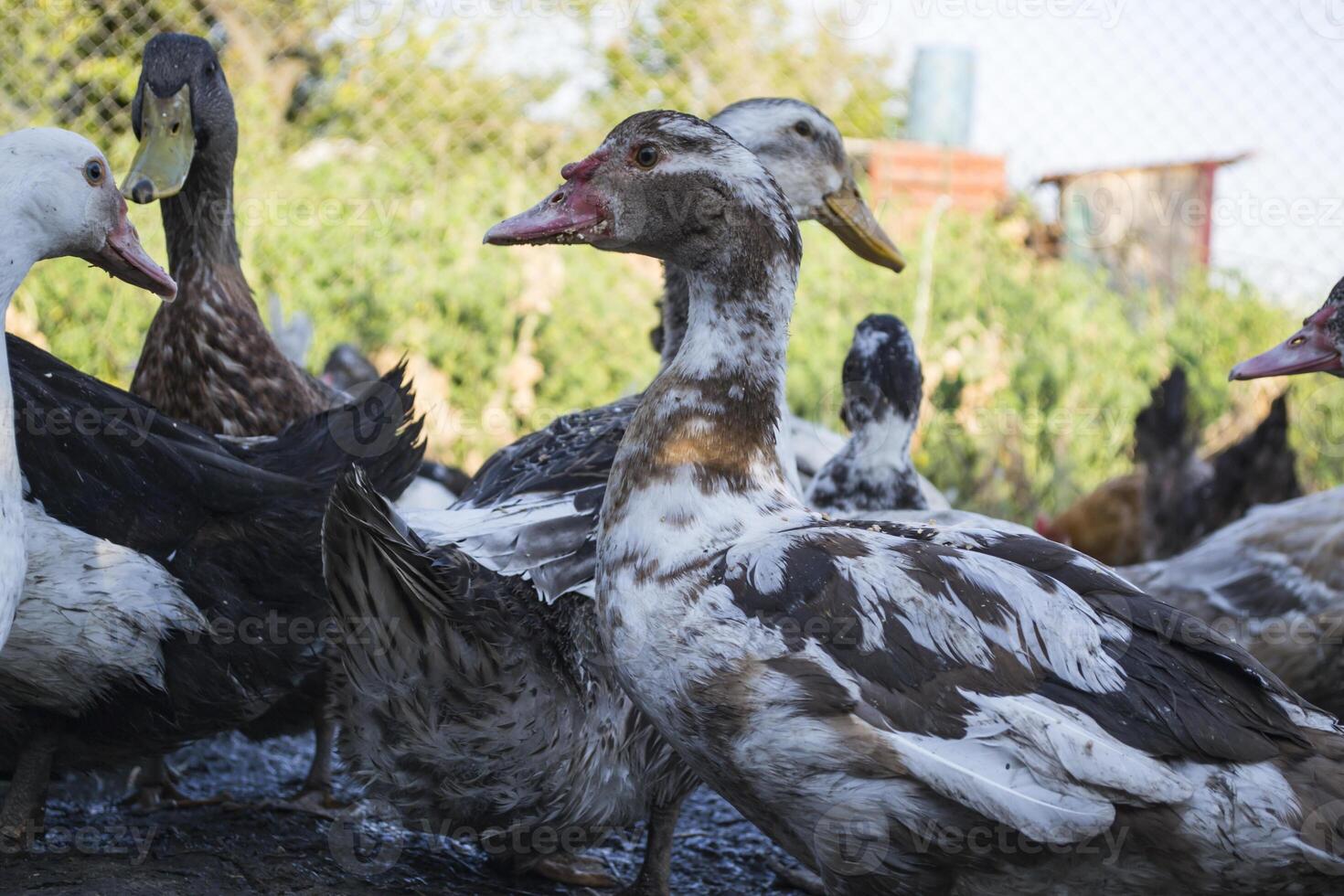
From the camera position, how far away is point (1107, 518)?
6.07m

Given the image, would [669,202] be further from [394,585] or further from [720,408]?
[394,585]

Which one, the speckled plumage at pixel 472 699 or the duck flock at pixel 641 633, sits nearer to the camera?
the duck flock at pixel 641 633

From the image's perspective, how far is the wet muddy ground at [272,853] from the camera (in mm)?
2557

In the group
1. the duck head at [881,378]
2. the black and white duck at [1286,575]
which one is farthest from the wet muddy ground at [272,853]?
the black and white duck at [1286,575]

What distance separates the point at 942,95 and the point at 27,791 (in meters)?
8.71

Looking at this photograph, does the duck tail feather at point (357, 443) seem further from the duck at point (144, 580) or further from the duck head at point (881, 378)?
the duck head at point (881, 378)

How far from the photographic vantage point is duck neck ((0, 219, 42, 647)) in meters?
2.15

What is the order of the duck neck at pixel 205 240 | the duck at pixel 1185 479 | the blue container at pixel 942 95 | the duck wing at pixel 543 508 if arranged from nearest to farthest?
1. the duck wing at pixel 543 508
2. the duck neck at pixel 205 240
3. the duck at pixel 1185 479
4. the blue container at pixel 942 95

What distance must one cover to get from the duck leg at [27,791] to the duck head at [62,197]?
3.15ft

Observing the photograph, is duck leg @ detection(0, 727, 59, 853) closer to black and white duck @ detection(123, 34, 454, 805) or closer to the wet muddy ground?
the wet muddy ground

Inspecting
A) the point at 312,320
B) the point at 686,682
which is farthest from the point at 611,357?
the point at 686,682

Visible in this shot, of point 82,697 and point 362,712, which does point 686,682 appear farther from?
point 82,697

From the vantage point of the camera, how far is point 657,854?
279cm

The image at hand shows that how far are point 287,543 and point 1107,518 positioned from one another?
4.27 m
